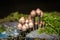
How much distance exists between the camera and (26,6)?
13.5 feet

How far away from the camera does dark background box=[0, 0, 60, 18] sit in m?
4.06

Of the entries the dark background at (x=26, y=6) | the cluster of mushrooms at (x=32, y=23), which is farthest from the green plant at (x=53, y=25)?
the dark background at (x=26, y=6)

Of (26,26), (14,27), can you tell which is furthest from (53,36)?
(14,27)

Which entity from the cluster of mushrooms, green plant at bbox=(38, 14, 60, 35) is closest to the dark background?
the cluster of mushrooms

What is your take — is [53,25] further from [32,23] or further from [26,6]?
[26,6]

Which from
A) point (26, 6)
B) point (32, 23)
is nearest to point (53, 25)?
point (32, 23)

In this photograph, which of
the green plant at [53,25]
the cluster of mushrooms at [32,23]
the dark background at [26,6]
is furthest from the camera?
the dark background at [26,6]

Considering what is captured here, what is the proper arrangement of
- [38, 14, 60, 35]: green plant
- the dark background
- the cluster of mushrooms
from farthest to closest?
the dark background, the cluster of mushrooms, [38, 14, 60, 35]: green plant

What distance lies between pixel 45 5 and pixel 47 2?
7cm

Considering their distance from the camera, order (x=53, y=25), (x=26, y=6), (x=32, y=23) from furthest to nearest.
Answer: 1. (x=26, y=6)
2. (x=32, y=23)
3. (x=53, y=25)

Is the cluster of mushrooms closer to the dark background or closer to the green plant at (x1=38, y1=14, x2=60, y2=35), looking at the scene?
the green plant at (x1=38, y1=14, x2=60, y2=35)

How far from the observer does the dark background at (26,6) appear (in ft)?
13.3

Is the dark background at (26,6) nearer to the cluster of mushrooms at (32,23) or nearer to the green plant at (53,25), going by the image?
the cluster of mushrooms at (32,23)

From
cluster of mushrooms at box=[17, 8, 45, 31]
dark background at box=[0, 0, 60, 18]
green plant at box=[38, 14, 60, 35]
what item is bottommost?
green plant at box=[38, 14, 60, 35]
